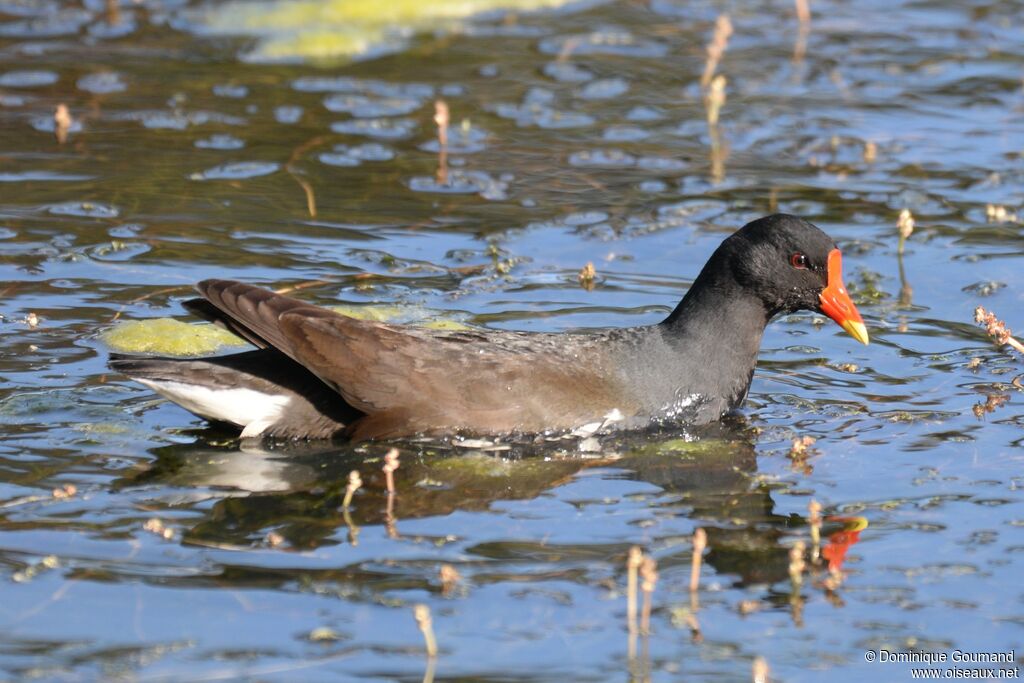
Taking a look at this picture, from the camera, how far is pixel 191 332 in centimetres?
664

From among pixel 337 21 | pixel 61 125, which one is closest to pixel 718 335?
pixel 61 125

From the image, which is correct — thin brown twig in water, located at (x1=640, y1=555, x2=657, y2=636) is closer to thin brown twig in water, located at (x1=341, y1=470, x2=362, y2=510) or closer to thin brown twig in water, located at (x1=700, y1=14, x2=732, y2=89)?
thin brown twig in water, located at (x1=341, y1=470, x2=362, y2=510)

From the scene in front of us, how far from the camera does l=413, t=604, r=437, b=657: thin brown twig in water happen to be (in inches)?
151

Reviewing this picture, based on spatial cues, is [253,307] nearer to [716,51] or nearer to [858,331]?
[858,331]

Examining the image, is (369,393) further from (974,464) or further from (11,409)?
(974,464)

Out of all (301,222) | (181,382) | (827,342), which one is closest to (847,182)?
(827,342)

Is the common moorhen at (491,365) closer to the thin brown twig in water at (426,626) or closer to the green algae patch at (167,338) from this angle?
the green algae patch at (167,338)

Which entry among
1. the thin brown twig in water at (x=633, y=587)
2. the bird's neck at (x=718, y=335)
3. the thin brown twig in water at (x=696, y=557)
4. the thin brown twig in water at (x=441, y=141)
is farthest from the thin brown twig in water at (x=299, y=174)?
the thin brown twig in water at (x=633, y=587)

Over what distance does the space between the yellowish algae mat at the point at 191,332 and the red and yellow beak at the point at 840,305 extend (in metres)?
1.46

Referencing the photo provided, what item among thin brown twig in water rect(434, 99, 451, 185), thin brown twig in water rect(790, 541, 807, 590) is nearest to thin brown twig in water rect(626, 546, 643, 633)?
thin brown twig in water rect(790, 541, 807, 590)

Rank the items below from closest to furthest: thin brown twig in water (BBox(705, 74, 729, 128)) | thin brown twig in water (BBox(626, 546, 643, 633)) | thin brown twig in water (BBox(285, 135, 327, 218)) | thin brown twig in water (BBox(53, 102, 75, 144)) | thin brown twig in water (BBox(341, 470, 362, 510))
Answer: thin brown twig in water (BBox(626, 546, 643, 633)) < thin brown twig in water (BBox(341, 470, 362, 510)) < thin brown twig in water (BBox(285, 135, 327, 218)) < thin brown twig in water (BBox(53, 102, 75, 144)) < thin brown twig in water (BBox(705, 74, 729, 128))

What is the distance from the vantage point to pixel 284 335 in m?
5.58

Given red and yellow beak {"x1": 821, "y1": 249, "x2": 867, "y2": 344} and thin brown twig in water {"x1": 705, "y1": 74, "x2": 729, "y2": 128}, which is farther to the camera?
thin brown twig in water {"x1": 705, "y1": 74, "x2": 729, "y2": 128}

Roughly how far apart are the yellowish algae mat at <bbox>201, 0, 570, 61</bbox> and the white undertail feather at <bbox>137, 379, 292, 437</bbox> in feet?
17.0
